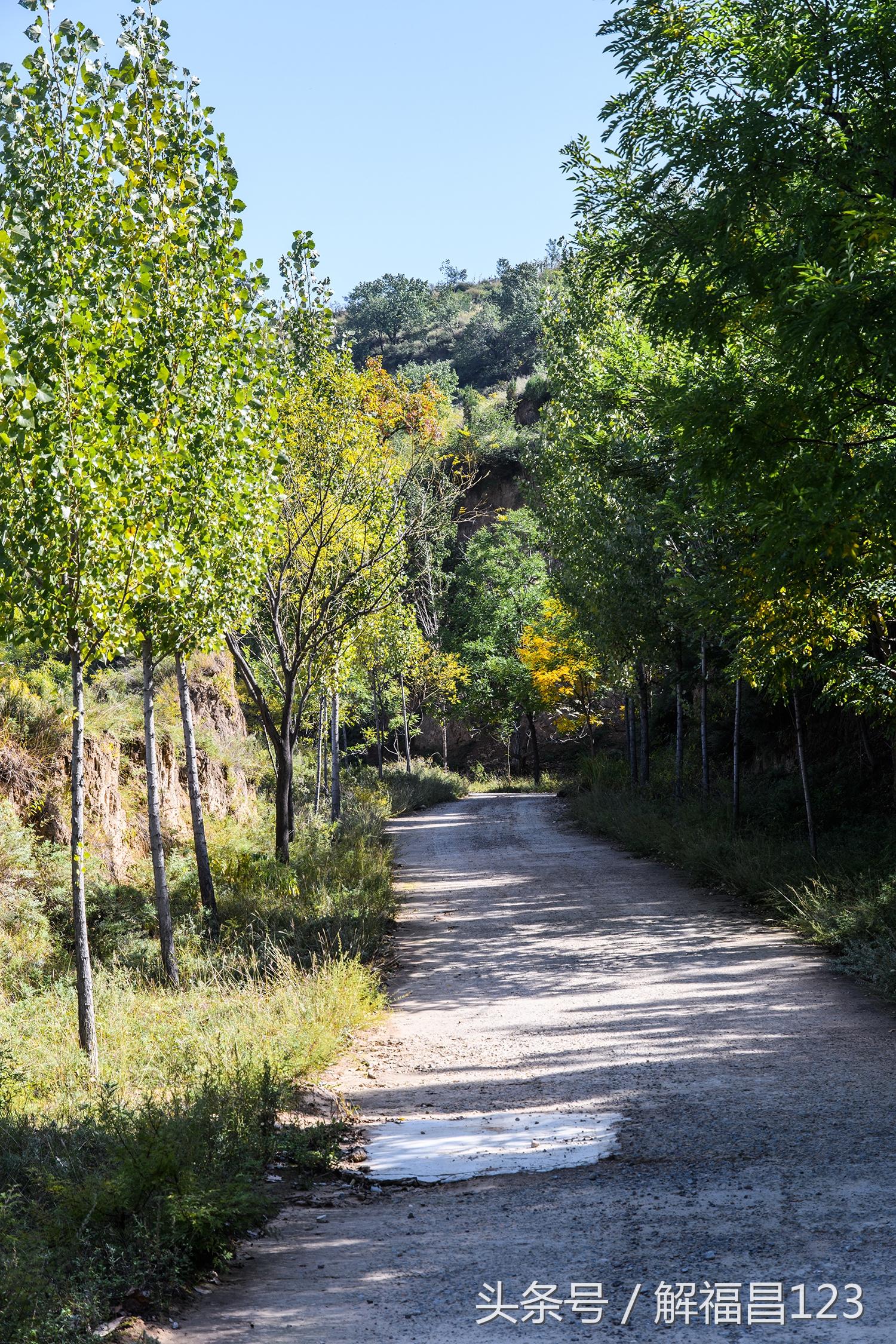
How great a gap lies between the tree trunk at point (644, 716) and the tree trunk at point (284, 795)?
9.57 meters

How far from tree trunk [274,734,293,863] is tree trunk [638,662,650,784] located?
9.57 meters

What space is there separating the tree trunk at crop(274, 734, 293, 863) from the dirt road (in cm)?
370

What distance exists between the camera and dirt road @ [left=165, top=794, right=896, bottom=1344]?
3.77m

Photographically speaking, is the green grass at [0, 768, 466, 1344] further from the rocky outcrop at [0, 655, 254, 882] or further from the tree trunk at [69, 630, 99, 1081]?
the rocky outcrop at [0, 655, 254, 882]

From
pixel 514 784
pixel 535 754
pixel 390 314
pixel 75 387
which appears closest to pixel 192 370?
pixel 75 387

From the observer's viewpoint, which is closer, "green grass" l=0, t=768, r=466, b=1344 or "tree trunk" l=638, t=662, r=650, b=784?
"green grass" l=0, t=768, r=466, b=1344

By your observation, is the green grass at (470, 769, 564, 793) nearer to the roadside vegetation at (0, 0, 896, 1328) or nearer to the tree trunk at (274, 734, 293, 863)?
the roadside vegetation at (0, 0, 896, 1328)

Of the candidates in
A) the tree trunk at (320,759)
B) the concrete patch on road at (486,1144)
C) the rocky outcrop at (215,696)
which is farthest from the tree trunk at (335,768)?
the concrete patch on road at (486,1144)

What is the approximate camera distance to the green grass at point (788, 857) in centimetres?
952

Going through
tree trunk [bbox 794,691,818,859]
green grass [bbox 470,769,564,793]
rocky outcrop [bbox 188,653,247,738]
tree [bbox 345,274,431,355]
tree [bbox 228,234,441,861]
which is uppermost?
tree [bbox 345,274,431,355]

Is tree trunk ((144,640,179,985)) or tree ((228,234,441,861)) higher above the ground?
tree ((228,234,441,861))

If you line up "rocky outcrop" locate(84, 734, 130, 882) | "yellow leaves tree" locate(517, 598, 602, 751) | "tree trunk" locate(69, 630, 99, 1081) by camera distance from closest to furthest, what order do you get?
1. "tree trunk" locate(69, 630, 99, 1081)
2. "rocky outcrop" locate(84, 734, 130, 882)
3. "yellow leaves tree" locate(517, 598, 602, 751)

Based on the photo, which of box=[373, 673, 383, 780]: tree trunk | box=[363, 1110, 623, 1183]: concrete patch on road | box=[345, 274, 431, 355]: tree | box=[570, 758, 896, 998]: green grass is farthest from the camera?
box=[345, 274, 431, 355]: tree

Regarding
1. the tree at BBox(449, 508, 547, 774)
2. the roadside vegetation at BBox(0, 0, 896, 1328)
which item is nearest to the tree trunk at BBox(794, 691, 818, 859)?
the roadside vegetation at BBox(0, 0, 896, 1328)
